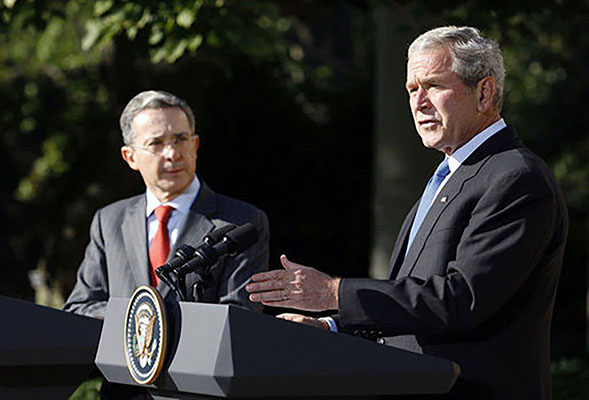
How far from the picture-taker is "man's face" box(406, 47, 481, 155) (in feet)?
9.34

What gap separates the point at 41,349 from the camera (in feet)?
9.80

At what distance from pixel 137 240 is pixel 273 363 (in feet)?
6.10

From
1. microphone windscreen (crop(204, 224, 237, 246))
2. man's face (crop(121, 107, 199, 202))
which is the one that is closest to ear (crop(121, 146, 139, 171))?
man's face (crop(121, 107, 199, 202))

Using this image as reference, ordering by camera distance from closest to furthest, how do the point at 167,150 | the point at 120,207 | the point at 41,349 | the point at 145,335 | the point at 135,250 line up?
1. the point at 145,335
2. the point at 41,349
3. the point at 135,250
4. the point at 167,150
5. the point at 120,207

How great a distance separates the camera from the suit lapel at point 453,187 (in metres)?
2.82

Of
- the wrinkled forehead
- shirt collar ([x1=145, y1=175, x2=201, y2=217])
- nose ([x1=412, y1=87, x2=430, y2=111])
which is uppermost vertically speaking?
the wrinkled forehead

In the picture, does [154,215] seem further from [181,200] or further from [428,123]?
[428,123]

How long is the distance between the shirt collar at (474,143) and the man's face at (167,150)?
61.4 inches

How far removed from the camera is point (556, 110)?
1470cm

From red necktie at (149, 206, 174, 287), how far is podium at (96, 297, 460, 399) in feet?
5.04

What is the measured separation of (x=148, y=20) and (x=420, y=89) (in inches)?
162

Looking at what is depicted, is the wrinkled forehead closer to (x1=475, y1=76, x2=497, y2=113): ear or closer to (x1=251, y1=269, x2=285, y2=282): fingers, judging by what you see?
(x1=475, y1=76, x2=497, y2=113): ear

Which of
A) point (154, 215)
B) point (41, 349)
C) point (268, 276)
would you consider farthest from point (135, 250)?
point (268, 276)

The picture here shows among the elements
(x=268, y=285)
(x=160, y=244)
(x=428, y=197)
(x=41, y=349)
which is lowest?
(x=41, y=349)
